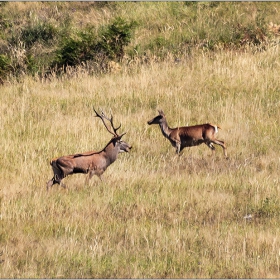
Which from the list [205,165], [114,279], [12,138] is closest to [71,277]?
[114,279]

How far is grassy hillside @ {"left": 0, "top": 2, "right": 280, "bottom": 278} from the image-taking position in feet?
23.9

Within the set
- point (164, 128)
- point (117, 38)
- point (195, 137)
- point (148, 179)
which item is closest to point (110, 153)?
point (148, 179)

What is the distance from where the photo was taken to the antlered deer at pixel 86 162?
9.77 meters

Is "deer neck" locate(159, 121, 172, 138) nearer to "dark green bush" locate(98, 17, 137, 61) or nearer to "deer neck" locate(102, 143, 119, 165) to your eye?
"deer neck" locate(102, 143, 119, 165)

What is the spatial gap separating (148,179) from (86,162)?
92 cm

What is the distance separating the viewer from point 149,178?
10.3 metres

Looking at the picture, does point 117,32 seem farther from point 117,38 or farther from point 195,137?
point 195,137

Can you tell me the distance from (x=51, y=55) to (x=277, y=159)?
1172 centimetres

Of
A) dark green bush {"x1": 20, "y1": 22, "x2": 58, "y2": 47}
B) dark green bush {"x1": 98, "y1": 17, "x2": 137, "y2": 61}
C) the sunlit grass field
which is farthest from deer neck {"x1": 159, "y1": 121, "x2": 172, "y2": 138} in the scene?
dark green bush {"x1": 20, "y1": 22, "x2": 58, "y2": 47}

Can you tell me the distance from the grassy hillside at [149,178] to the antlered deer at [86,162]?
0.18 meters

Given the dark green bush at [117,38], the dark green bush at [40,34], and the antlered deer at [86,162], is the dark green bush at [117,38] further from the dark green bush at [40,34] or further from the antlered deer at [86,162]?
the antlered deer at [86,162]

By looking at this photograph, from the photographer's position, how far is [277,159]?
452 inches

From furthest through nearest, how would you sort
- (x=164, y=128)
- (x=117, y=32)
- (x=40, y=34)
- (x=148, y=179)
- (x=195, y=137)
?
(x=40, y=34) → (x=117, y=32) → (x=164, y=128) → (x=195, y=137) → (x=148, y=179)

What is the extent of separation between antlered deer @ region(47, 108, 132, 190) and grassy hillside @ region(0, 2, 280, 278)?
0.59 feet
